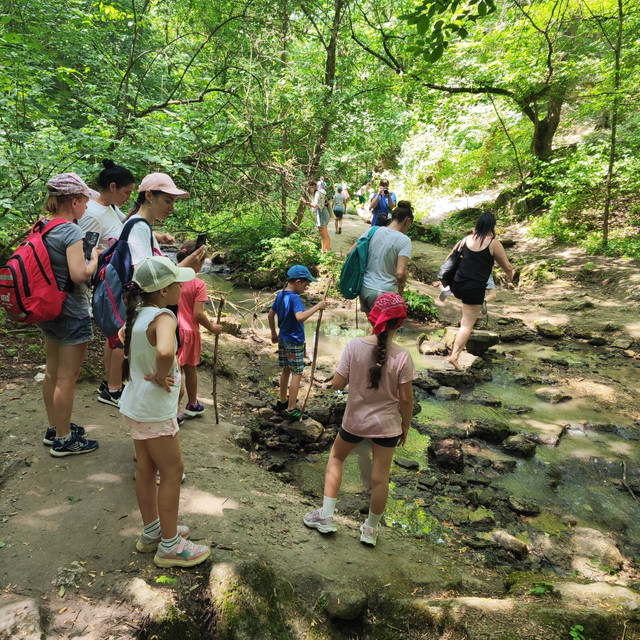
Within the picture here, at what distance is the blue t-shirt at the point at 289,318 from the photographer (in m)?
5.10

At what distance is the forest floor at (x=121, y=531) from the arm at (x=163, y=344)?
113 cm

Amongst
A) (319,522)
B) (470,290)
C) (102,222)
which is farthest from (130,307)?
(470,290)

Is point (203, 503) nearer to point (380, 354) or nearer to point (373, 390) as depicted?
point (373, 390)

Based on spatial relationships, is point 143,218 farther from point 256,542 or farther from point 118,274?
point 256,542

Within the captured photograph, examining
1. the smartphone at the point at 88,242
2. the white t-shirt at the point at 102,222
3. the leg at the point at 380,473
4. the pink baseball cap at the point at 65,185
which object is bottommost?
the leg at the point at 380,473

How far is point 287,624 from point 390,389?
1.58 metres

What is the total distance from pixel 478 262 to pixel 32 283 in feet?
17.7

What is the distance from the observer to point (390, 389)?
3100 millimetres

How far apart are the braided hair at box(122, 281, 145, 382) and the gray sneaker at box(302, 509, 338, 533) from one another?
188 cm

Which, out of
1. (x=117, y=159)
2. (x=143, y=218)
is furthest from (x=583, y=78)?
(x=143, y=218)

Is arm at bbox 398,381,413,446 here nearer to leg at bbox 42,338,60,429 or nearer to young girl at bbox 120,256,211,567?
young girl at bbox 120,256,211,567

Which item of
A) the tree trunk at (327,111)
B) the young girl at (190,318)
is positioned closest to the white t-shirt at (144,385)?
the young girl at (190,318)

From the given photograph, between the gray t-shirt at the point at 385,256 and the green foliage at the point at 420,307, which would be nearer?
the gray t-shirt at the point at 385,256

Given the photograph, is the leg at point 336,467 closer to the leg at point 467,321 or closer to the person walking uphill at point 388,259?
the person walking uphill at point 388,259
